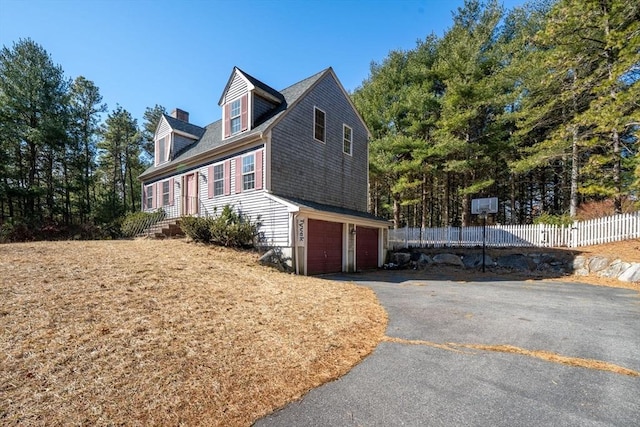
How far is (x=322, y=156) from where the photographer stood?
46.2 feet

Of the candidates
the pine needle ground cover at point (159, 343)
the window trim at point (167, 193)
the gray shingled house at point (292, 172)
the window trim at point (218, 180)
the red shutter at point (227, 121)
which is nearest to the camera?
the pine needle ground cover at point (159, 343)

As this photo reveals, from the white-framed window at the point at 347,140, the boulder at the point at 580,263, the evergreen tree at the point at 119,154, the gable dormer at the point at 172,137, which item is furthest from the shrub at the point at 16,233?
the boulder at the point at 580,263

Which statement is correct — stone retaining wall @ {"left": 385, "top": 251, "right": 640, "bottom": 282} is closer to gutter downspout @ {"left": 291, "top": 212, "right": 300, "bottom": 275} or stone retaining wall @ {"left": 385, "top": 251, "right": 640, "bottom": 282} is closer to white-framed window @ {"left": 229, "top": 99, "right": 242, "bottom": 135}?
gutter downspout @ {"left": 291, "top": 212, "right": 300, "bottom": 275}

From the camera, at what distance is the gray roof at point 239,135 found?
12398mm

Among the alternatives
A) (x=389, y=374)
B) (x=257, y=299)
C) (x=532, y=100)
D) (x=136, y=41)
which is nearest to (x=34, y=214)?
(x=136, y=41)

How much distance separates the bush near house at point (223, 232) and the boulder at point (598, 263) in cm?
1265

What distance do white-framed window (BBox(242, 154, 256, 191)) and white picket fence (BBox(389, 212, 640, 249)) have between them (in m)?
9.56

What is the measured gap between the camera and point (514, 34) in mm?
20547

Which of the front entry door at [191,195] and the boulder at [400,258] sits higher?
the front entry door at [191,195]

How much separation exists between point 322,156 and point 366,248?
4.97 metres

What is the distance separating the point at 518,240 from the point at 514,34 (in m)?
15.6

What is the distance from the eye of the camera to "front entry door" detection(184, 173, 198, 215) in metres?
14.8

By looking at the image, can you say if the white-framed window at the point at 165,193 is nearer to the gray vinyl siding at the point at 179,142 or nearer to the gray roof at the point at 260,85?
the gray vinyl siding at the point at 179,142

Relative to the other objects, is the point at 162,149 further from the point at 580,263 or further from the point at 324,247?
the point at 580,263
